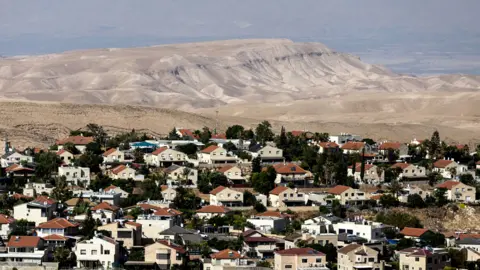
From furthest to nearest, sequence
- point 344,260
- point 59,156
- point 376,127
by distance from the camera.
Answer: point 376,127, point 59,156, point 344,260

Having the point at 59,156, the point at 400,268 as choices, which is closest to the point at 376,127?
the point at 59,156

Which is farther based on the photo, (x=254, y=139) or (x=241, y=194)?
(x=254, y=139)

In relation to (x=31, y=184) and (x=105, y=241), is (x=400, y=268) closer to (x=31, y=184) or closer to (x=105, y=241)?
(x=105, y=241)

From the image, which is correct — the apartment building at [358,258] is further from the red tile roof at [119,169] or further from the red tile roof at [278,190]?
the red tile roof at [119,169]

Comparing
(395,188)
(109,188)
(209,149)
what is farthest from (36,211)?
(395,188)

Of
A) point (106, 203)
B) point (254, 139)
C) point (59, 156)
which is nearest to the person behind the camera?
point (106, 203)

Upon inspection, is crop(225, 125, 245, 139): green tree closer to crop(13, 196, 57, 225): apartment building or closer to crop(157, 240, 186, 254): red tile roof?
crop(13, 196, 57, 225): apartment building

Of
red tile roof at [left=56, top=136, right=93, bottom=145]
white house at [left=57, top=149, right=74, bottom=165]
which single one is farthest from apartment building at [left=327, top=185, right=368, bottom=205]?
red tile roof at [left=56, top=136, right=93, bottom=145]

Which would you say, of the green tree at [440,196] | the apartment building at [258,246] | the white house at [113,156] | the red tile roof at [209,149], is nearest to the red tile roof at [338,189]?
the green tree at [440,196]
